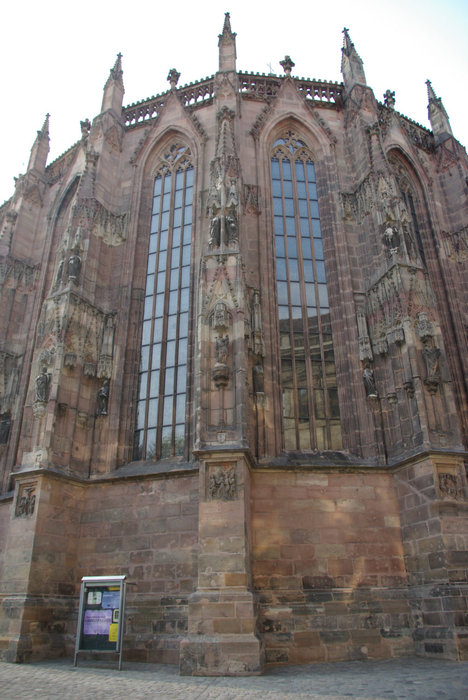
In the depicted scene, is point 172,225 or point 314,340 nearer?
point 314,340

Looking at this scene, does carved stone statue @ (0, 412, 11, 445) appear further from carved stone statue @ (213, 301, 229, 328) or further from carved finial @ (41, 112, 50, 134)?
carved finial @ (41, 112, 50, 134)

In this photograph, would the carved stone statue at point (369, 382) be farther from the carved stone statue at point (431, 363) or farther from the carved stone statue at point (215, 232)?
the carved stone statue at point (215, 232)

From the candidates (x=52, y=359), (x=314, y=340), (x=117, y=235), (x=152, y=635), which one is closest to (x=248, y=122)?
(x=117, y=235)

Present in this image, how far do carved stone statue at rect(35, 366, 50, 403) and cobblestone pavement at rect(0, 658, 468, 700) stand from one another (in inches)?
218

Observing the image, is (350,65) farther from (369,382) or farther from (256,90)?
(369,382)

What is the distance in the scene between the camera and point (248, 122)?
57.2 feet

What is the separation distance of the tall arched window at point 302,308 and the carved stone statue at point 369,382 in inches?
34.6

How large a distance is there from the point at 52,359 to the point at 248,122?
418 inches

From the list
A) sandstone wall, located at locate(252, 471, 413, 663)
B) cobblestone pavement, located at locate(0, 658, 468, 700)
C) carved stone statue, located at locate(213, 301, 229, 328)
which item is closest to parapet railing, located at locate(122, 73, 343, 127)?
carved stone statue, located at locate(213, 301, 229, 328)

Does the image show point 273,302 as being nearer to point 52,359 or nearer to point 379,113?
point 52,359

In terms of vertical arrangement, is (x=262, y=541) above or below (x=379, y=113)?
below

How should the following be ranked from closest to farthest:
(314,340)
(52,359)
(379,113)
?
(52,359) → (314,340) → (379,113)

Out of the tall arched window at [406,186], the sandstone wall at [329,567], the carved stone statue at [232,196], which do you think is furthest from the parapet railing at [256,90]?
the sandstone wall at [329,567]

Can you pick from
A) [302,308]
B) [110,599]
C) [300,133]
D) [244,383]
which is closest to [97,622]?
[110,599]
